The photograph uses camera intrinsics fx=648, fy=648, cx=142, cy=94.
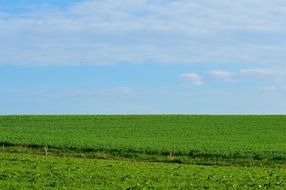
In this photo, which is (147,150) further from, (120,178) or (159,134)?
(120,178)

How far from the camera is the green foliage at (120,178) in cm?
2584

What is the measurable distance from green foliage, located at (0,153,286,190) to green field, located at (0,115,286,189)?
0.14 feet

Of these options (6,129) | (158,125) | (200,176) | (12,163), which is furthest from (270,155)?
(6,129)

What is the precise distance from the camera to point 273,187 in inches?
1040

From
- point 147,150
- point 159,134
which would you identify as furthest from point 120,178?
point 159,134

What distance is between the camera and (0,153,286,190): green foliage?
25.8 m

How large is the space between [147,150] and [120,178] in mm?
19456

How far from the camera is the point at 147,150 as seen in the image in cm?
4778

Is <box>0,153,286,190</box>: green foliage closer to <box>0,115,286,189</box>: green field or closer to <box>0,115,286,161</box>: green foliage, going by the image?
<box>0,115,286,189</box>: green field

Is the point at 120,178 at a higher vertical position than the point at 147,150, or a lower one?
lower

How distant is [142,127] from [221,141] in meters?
16.2

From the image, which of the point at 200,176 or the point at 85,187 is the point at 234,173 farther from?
the point at 85,187

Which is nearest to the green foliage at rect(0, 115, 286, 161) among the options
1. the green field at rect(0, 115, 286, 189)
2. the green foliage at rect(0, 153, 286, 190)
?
the green field at rect(0, 115, 286, 189)

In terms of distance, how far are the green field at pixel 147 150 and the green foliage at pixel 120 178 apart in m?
0.04
